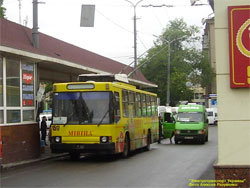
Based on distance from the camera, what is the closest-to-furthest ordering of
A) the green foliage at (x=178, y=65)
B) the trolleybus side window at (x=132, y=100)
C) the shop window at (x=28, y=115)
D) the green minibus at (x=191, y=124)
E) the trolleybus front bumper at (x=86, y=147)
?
the trolleybus front bumper at (x=86, y=147) < the shop window at (x=28, y=115) < the trolleybus side window at (x=132, y=100) < the green minibus at (x=191, y=124) < the green foliage at (x=178, y=65)

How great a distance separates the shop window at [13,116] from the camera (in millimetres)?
16125

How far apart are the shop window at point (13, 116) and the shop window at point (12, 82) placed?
0.25 m

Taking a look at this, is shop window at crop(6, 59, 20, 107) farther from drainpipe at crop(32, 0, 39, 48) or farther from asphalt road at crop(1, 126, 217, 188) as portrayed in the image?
drainpipe at crop(32, 0, 39, 48)

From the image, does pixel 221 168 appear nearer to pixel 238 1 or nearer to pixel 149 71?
pixel 238 1

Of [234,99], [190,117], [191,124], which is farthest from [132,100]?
[234,99]

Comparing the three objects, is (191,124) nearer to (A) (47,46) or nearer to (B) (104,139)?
(A) (47,46)

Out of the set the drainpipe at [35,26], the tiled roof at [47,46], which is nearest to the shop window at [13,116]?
the tiled roof at [47,46]

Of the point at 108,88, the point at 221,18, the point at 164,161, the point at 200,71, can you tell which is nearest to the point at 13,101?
the point at 108,88

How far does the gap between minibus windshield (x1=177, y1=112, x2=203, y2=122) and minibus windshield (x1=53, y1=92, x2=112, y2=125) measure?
40.5 feet

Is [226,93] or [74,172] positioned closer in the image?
[226,93]

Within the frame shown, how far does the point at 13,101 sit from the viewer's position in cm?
1658

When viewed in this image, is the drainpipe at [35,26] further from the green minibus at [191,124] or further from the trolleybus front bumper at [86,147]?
the green minibus at [191,124]

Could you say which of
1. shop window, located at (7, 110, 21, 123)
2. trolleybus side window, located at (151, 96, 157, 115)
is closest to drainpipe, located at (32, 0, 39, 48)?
shop window, located at (7, 110, 21, 123)

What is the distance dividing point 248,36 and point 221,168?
2.10 meters
